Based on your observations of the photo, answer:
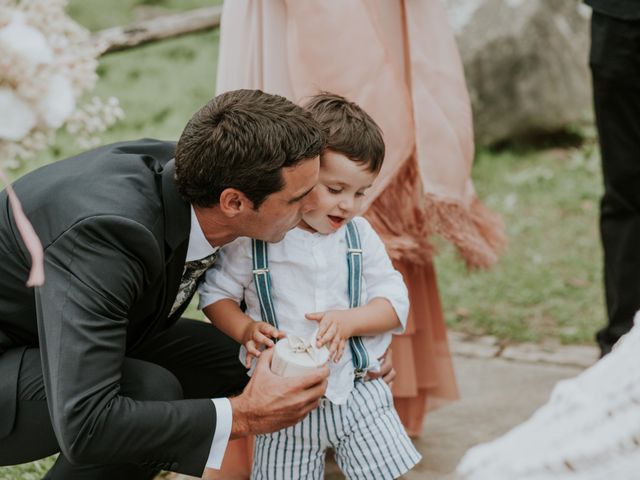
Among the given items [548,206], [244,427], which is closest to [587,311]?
[548,206]

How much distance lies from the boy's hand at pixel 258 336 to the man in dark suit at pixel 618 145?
1573mm

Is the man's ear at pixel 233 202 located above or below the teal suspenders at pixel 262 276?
above

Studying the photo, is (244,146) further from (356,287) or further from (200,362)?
(200,362)

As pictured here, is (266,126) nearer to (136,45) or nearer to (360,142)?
(360,142)

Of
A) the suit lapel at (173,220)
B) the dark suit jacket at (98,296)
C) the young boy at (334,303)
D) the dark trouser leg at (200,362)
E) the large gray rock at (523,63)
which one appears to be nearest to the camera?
the dark suit jacket at (98,296)

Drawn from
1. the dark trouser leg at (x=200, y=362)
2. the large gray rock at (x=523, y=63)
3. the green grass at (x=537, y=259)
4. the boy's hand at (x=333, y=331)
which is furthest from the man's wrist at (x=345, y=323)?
the large gray rock at (x=523, y=63)

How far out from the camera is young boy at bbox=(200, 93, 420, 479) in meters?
2.33

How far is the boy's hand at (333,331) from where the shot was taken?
7.46ft

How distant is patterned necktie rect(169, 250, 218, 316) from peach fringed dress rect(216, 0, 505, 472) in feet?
1.74

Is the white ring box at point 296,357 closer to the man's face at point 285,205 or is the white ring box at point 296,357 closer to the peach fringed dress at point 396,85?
the man's face at point 285,205

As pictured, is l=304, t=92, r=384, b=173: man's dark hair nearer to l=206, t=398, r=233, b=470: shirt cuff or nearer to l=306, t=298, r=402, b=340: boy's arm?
l=306, t=298, r=402, b=340: boy's arm

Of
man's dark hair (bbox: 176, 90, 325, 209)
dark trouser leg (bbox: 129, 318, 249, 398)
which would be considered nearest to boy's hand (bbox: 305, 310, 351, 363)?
man's dark hair (bbox: 176, 90, 325, 209)

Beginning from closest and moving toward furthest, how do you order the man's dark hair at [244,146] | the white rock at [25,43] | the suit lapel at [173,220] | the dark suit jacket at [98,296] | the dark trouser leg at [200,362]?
1. the white rock at [25,43]
2. the dark suit jacket at [98,296]
3. the man's dark hair at [244,146]
4. the suit lapel at [173,220]
5. the dark trouser leg at [200,362]

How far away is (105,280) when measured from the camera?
2049 mm
